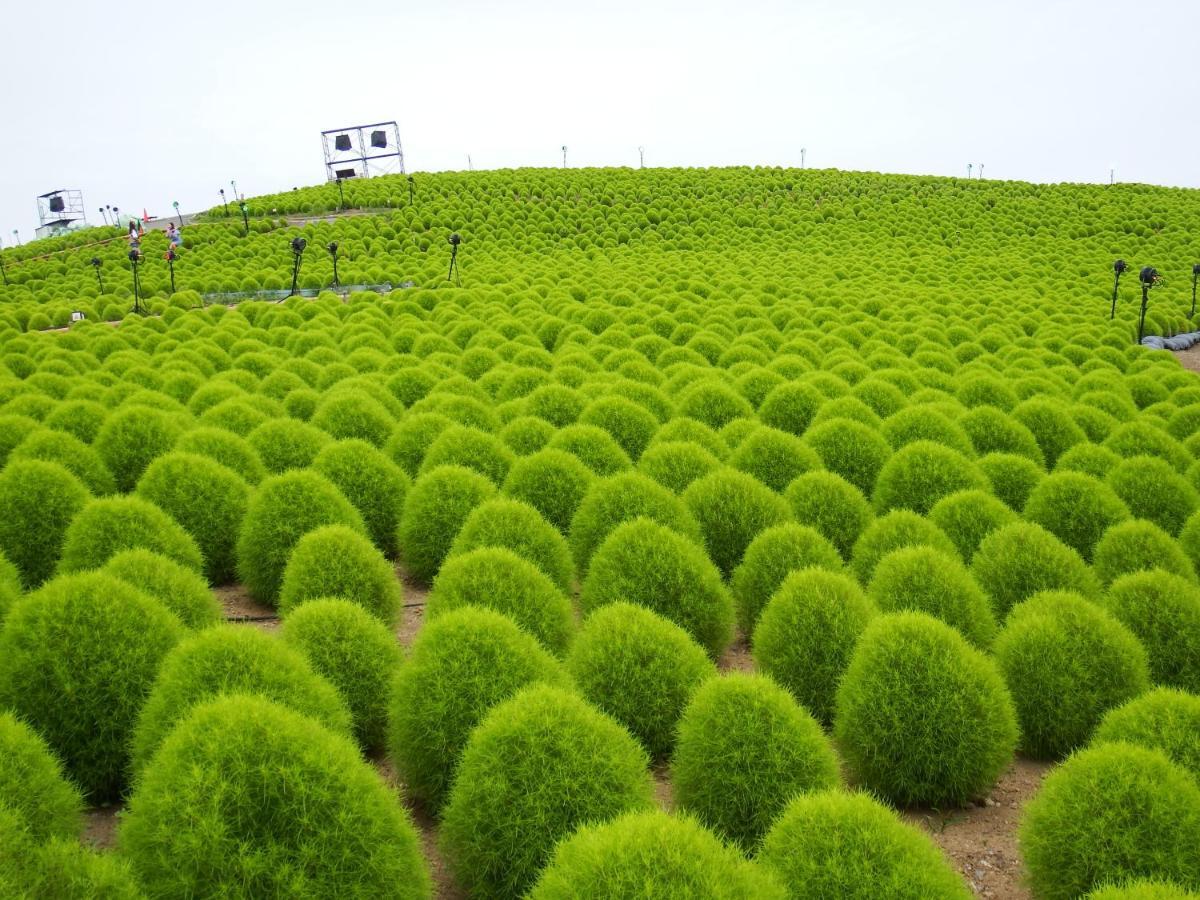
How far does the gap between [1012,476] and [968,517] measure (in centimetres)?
180

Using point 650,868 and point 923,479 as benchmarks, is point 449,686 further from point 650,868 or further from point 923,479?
point 923,479

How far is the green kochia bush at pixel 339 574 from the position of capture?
6113 mm

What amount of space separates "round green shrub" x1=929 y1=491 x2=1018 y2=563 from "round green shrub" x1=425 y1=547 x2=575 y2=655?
3.59 meters

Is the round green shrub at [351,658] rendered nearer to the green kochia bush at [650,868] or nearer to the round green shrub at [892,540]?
the green kochia bush at [650,868]

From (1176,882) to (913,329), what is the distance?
14.7 m

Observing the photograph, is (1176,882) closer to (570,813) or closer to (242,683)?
(570,813)

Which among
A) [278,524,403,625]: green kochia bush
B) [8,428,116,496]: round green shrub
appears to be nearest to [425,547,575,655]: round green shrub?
[278,524,403,625]: green kochia bush

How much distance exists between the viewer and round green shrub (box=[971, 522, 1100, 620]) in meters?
6.57

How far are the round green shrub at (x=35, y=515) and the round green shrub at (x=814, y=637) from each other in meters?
5.45

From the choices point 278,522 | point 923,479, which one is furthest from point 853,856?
point 923,479

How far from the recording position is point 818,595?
18.2 feet

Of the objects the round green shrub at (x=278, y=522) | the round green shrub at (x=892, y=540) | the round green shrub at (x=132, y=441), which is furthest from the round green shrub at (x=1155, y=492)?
the round green shrub at (x=132, y=441)

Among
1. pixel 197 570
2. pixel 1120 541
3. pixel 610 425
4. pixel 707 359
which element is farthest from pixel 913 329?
pixel 197 570

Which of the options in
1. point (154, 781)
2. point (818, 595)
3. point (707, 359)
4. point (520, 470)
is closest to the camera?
point (154, 781)
